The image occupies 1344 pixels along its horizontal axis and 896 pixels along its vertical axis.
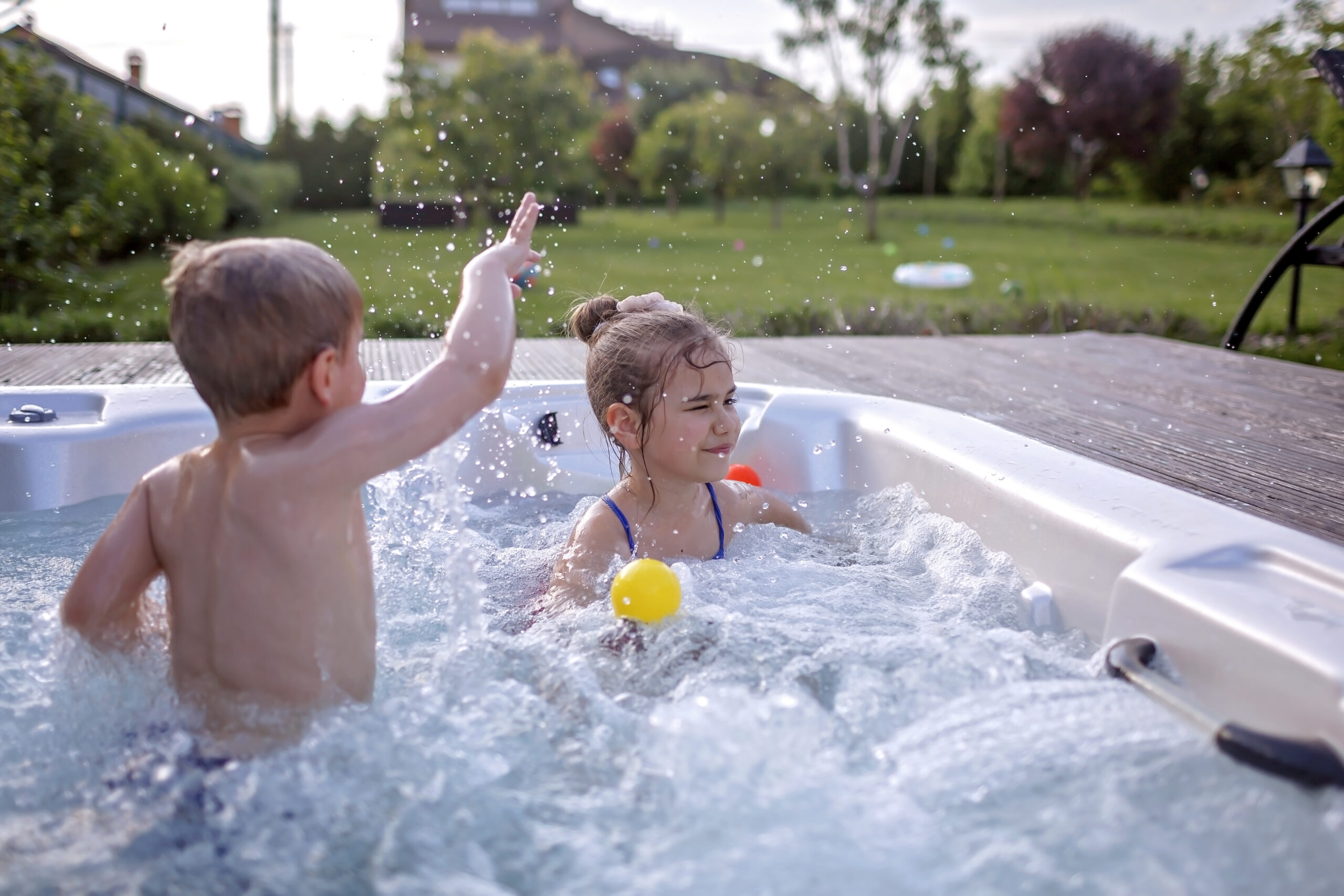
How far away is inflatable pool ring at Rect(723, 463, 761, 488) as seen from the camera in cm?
261

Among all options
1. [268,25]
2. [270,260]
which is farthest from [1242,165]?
[270,260]

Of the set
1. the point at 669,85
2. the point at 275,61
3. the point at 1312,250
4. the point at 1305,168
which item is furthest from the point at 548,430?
the point at 669,85

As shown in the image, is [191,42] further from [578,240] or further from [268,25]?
[578,240]

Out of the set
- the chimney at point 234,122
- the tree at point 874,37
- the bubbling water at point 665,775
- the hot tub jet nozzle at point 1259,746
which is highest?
the tree at point 874,37

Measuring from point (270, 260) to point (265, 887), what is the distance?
2.18 ft

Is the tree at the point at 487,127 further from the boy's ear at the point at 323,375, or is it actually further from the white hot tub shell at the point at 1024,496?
the boy's ear at the point at 323,375

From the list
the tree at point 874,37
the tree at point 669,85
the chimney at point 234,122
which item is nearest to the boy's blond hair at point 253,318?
the chimney at point 234,122

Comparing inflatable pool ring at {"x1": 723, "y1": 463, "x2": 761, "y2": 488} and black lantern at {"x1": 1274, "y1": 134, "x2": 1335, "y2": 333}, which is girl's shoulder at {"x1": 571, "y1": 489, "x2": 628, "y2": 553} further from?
black lantern at {"x1": 1274, "y1": 134, "x2": 1335, "y2": 333}

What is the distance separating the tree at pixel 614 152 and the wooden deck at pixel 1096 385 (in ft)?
39.8

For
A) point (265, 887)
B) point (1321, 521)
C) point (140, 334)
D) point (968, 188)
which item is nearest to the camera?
point (265, 887)

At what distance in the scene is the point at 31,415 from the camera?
7.96 feet

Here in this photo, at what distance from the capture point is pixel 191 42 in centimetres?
856

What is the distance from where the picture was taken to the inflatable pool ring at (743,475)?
8.57ft

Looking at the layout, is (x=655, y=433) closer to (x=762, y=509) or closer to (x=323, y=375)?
(x=762, y=509)
